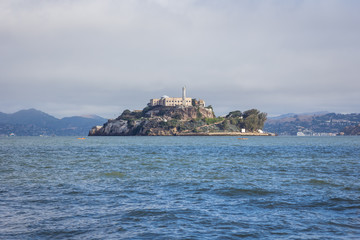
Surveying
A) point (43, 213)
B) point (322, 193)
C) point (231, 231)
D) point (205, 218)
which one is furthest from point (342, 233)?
point (43, 213)

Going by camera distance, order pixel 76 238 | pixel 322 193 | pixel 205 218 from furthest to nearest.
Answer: pixel 322 193 → pixel 205 218 → pixel 76 238

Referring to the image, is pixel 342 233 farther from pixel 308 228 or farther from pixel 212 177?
pixel 212 177

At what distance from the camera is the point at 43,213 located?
13.8 m

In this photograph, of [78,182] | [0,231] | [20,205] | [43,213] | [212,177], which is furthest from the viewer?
[212,177]

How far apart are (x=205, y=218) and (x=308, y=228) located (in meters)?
3.77

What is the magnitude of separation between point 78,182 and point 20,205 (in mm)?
6994

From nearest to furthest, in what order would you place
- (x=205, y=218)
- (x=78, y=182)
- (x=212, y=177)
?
(x=205, y=218) < (x=78, y=182) < (x=212, y=177)

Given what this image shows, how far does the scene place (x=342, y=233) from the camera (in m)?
11.1

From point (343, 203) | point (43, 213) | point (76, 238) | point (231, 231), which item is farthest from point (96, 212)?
point (343, 203)

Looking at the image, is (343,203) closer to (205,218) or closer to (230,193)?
(230,193)

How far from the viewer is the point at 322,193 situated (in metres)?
18.3

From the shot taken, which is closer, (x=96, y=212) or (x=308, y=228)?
(x=308, y=228)

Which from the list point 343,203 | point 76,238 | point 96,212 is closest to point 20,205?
point 96,212

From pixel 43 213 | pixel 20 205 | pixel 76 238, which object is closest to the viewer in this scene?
pixel 76 238
